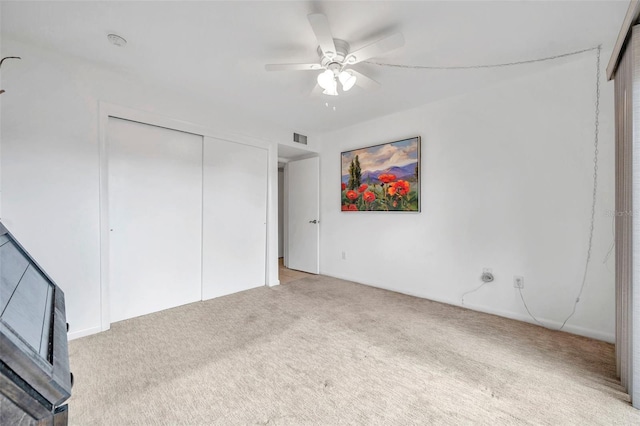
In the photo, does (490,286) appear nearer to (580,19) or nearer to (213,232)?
(580,19)

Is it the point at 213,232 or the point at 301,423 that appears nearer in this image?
the point at 301,423

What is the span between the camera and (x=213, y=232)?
313 centimetres

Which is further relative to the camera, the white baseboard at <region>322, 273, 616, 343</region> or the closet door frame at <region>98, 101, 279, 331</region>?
the closet door frame at <region>98, 101, 279, 331</region>

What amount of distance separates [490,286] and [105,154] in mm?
3949

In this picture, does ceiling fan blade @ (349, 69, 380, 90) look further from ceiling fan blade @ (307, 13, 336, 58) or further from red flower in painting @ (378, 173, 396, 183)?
red flower in painting @ (378, 173, 396, 183)

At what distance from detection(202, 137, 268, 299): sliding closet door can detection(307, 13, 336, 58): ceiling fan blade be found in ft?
6.28

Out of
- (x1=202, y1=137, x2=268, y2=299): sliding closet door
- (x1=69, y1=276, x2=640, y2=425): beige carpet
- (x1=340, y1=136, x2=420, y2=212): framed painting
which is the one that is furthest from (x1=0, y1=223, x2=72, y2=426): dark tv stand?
(x1=340, y1=136, x2=420, y2=212): framed painting

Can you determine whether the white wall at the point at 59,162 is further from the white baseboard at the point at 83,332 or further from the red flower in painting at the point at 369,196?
the red flower in painting at the point at 369,196

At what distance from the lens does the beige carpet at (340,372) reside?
4.47 feet

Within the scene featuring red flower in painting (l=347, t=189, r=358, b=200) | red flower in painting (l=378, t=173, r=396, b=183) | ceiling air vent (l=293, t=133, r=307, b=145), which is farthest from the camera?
ceiling air vent (l=293, t=133, r=307, b=145)

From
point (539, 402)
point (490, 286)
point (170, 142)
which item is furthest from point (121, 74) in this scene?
point (490, 286)

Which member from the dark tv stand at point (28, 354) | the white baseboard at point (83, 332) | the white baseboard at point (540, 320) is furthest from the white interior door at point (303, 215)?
the dark tv stand at point (28, 354)

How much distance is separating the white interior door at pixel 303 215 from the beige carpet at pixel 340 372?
1796 millimetres

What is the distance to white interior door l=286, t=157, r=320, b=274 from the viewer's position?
4.30 metres
